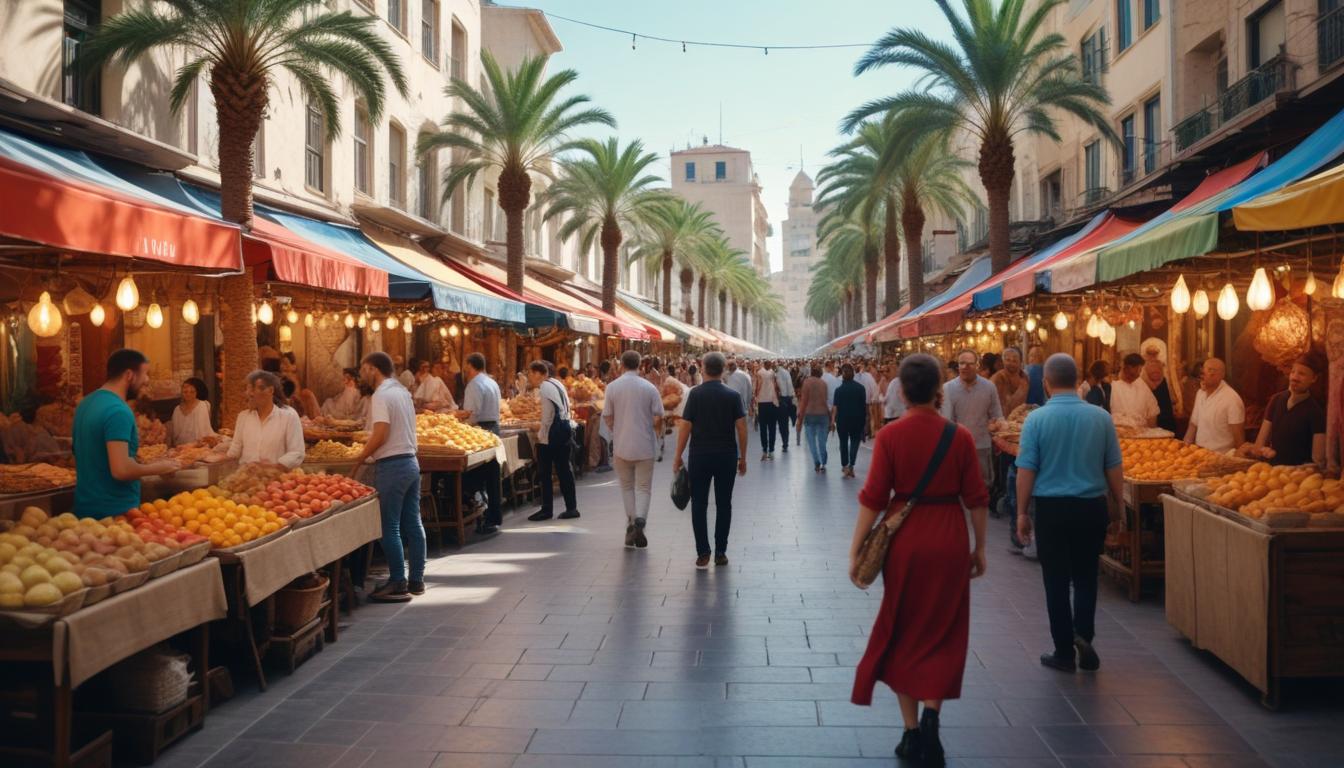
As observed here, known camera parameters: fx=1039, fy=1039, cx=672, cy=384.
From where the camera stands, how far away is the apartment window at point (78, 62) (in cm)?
1238

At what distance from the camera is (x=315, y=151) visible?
19.1 meters

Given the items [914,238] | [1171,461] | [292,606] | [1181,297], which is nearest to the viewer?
[292,606]

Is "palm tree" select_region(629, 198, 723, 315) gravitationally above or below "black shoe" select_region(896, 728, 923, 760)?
above

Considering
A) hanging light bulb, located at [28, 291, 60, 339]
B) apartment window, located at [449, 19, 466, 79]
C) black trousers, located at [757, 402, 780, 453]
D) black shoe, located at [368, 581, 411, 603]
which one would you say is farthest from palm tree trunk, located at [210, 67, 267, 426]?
apartment window, located at [449, 19, 466, 79]

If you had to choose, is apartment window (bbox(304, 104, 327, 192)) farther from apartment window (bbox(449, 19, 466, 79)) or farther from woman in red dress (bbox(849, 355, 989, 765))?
woman in red dress (bbox(849, 355, 989, 765))

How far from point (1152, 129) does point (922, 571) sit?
19.3 metres

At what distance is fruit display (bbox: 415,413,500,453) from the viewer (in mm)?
11031

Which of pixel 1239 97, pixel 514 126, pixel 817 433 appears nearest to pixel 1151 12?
pixel 1239 97

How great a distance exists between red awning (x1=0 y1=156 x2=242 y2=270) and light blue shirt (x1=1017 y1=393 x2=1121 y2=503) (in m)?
5.53

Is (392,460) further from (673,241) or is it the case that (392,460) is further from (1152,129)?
(673,241)

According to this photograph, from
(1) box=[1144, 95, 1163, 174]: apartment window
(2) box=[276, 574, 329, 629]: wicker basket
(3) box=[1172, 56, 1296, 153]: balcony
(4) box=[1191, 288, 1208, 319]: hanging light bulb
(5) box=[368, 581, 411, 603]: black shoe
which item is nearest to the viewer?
(2) box=[276, 574, 329, 629]: wicker basket

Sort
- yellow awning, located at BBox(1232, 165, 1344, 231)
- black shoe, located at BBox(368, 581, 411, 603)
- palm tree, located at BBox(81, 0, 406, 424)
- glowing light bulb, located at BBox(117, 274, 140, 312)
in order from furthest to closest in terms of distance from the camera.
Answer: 1. palm tree, located at BBox(81, 0, 406, 424)
2. black shoe, located at BBox(368, 581, 411, 603)
3. glowing light bulb, located at BBox(117, 274, 140, 312)
4. yellow awning, located at BBox(1232, 165, 1344, 231)

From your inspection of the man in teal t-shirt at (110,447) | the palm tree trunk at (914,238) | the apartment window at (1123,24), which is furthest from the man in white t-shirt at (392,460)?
the palm tree trunk at (914,238)

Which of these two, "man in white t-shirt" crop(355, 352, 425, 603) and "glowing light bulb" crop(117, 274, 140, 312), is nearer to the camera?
"glowing light bulb" crop(117, 274, 140, 312)
